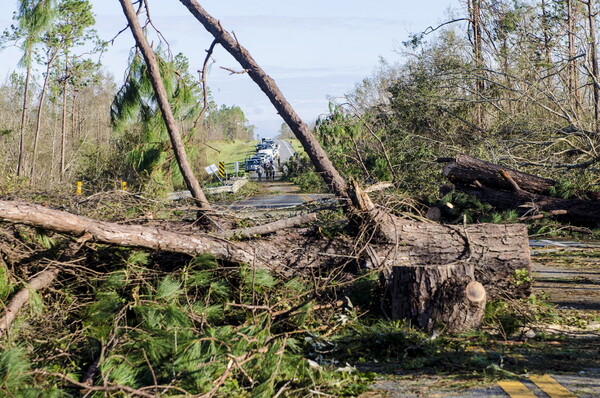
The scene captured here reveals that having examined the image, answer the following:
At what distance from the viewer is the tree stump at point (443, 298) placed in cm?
609

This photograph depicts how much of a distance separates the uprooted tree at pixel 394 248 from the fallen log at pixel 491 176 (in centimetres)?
594

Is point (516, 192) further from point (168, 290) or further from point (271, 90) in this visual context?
point (168, 290)

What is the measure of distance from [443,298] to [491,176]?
782 centimetres

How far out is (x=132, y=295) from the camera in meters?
5.79

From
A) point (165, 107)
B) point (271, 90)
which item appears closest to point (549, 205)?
point (271, 90)

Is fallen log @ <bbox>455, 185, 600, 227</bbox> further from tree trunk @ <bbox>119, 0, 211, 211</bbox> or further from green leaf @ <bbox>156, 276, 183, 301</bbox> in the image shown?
green leaf @ <bbox>156, 276, 183, 301</bbox>

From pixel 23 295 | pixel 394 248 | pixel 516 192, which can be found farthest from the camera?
pixel 516 192

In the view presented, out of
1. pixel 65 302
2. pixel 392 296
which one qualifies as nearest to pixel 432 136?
pixel 392 296

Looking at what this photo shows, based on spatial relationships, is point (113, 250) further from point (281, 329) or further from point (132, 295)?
point (281, 329)

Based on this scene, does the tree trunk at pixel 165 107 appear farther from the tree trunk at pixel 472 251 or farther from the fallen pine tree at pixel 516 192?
the fallen pine tree at pixel 516 192

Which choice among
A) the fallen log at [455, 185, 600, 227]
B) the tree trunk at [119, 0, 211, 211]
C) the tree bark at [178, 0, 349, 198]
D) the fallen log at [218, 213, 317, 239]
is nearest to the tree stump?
the fallen log at [218, 213, 317, 239]

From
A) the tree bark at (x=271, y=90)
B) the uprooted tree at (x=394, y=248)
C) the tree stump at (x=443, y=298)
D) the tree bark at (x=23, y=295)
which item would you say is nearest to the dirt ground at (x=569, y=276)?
the uprooted tree at (x=394, y=248)

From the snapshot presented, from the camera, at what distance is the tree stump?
6.09m

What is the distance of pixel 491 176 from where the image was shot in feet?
43.8
